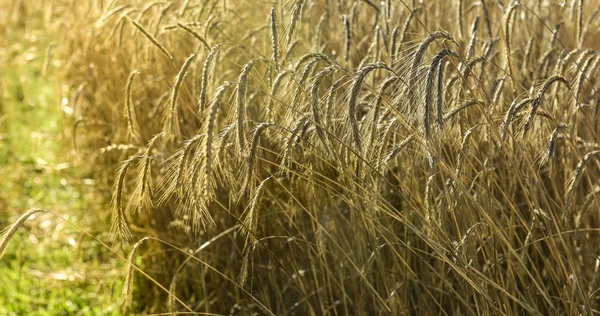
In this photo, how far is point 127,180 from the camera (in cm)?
359

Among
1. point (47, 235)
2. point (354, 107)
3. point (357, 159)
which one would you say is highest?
point (354, 107)

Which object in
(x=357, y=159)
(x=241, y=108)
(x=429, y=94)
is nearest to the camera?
(x=429, y=94)

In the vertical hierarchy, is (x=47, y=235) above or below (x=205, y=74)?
below

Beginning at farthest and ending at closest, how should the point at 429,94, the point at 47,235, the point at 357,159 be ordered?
the point at 47,235 < the point at 357,159 < the point at 429,94

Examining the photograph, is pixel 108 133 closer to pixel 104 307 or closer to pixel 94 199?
pixel 94 199

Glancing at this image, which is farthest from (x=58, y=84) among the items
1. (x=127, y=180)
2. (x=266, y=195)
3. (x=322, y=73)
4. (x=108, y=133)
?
(x=322, y=73)

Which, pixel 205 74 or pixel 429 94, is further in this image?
pixel 205 74

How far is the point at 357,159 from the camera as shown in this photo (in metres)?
1.83

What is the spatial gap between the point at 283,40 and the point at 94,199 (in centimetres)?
234

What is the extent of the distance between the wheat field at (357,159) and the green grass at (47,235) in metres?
0.17

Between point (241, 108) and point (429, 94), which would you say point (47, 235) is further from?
point (429, 94)

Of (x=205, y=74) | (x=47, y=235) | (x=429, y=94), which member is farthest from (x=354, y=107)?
(x=47, y=235)

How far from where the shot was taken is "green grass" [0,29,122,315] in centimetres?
344

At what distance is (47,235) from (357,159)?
2.78 meters
